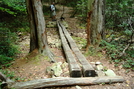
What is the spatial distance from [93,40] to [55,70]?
2.74 meters

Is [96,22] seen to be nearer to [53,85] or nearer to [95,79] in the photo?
[95,79]

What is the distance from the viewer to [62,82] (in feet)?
11.0

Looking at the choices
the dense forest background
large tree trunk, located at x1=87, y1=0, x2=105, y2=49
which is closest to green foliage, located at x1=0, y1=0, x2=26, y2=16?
the dense forest background

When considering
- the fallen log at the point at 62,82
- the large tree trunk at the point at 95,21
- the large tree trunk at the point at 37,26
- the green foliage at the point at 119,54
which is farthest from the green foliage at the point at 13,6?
the green foliage at the point at 119,54

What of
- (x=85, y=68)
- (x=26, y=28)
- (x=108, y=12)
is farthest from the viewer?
(x=26, y=28)

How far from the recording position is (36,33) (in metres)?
5.50

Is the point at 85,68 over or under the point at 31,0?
under

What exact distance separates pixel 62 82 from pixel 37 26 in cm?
305

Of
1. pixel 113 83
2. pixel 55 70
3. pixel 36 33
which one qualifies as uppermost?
pixel 36 33

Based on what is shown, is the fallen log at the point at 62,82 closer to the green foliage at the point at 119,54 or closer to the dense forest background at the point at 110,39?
the green foliage at the point at 119,54

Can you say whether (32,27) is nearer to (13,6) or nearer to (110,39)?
(13,6)

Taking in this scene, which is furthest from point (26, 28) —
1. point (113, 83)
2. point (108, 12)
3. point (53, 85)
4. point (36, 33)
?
point (113, 83)

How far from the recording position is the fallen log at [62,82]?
3.21m

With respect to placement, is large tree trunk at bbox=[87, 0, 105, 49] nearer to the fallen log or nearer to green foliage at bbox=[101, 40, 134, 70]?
green foliage at bbox=[101, 40, 134, 70]
